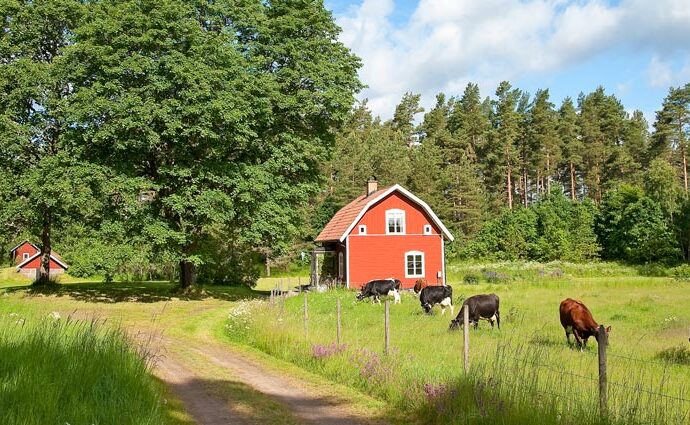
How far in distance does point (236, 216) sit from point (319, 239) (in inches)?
409

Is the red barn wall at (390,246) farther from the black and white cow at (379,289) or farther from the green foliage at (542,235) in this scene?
the green foliage at (542,235)

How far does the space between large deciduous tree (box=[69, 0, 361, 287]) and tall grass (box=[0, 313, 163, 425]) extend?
21326 mm

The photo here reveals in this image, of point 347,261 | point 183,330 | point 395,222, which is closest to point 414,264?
point 395,222

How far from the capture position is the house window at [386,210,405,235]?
39.6 m

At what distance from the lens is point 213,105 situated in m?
29.9

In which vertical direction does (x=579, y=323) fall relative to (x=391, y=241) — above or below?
below

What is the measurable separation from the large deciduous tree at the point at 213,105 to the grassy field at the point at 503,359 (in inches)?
296

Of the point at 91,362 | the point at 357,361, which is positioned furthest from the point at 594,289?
the point at 91,362

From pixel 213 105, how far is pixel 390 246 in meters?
15.3

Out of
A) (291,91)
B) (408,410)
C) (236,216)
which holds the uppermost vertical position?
(291,91)

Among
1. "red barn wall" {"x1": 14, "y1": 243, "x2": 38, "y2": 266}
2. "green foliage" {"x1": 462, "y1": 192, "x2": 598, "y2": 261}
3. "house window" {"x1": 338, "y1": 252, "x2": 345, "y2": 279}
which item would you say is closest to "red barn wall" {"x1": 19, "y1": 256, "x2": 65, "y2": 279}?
"red barn wall" {"x1": 14, "y1": 243, "x2": 38, "y2": 266}

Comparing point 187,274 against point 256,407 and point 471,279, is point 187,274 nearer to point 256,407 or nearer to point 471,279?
point 471,279

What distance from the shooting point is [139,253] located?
32.3m

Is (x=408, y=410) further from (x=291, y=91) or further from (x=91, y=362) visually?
(x=291, y=91)
